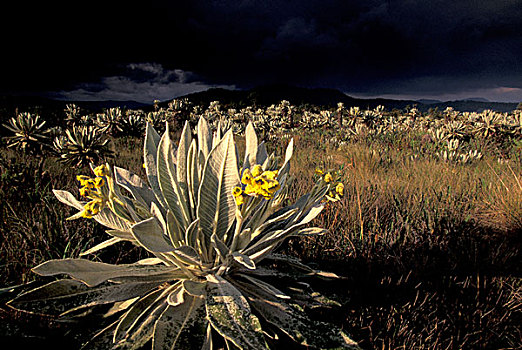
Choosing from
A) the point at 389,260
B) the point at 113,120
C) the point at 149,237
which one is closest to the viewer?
the point at 149,237

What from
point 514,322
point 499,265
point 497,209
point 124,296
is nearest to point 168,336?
point 124,296

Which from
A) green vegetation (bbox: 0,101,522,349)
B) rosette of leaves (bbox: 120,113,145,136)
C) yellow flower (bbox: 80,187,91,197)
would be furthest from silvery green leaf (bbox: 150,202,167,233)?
rosette of leaves (bbox: 120,113,145,136)

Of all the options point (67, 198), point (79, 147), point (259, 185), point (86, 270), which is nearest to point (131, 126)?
point (79, 147)

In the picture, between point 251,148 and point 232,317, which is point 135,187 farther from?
point 232,317

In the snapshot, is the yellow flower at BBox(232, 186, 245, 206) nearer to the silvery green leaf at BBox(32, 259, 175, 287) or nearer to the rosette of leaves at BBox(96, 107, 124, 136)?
the silvery green leaf at BBox(32, 259, 175, 287)

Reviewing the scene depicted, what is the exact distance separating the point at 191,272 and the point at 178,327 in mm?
207

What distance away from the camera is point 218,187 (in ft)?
3.35

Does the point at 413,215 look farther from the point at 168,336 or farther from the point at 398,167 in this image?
the point at 398,167

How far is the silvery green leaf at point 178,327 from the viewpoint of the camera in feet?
2.72

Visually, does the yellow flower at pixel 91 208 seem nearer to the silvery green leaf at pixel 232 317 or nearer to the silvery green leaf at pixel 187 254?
the silvery green leaf at pixel 187 254

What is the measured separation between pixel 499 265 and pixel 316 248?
1385 millimetres

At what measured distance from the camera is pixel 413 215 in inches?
103

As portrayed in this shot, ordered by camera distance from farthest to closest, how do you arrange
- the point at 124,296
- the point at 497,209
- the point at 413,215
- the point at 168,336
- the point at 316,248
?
the point at 497,209, the point at 413,215, the point at 316,248, the point at 124,296, the point at 168,336

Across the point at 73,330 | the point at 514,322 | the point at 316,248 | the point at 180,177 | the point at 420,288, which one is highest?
the point at 180,177
